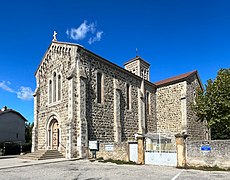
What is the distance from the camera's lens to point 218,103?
1962cm

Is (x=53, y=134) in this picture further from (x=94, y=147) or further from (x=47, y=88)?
(x=94, y=147)

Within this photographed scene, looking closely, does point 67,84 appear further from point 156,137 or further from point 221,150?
point 221,150

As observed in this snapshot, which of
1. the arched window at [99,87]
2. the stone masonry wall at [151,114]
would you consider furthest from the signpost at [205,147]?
the stone masonry wall at [151,114]

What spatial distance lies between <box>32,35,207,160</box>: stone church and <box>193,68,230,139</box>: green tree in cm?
603

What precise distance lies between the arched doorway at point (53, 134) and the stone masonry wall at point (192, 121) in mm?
15069

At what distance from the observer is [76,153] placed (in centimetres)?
1733

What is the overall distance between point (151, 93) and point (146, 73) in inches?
353

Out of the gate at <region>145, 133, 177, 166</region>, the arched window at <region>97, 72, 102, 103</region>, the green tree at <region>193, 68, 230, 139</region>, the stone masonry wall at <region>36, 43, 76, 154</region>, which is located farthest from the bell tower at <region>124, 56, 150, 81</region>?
the gate at <region>145, 133, 177, 166</region>

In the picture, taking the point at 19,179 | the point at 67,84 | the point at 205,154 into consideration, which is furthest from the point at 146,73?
the point at 19,179

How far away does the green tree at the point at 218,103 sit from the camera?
63.4 ft

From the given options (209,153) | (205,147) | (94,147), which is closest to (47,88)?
(94,147)

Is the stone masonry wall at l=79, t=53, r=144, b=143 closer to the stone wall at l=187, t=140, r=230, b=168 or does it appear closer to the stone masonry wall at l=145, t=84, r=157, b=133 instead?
the stone masonry wall at l=145, t=84, r=157, b=133

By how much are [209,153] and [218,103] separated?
8578mm

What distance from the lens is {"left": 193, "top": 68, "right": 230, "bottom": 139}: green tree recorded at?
1933cm
